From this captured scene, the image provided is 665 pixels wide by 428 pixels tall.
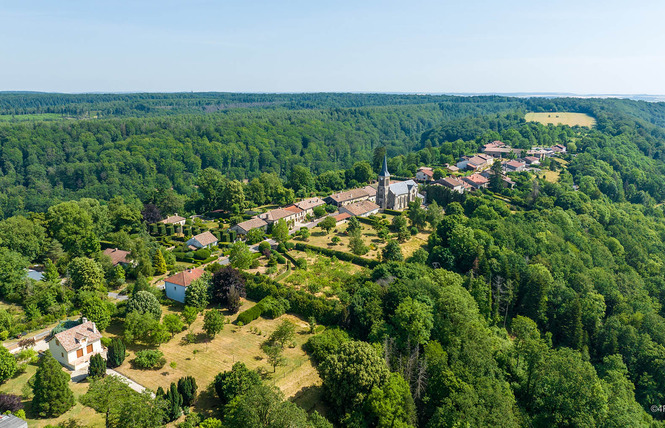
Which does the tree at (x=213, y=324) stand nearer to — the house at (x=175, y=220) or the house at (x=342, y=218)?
the house at (x=175, y=220)

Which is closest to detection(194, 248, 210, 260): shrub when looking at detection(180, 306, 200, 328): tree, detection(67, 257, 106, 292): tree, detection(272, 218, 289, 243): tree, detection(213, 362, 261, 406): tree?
detection(272, 218, 289, 243): tree

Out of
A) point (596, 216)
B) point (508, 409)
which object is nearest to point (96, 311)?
point (508, 409)

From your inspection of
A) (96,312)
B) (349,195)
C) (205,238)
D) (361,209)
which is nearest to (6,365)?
(96,312)

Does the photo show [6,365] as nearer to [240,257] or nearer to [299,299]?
[299,299]

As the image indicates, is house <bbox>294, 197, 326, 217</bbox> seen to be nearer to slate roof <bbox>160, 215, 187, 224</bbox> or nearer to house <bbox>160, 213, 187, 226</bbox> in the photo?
house <bbox>160, 213, 187, 226</bbox>

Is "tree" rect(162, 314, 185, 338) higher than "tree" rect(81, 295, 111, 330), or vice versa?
"tree" rect(81, 295, 111, 330)

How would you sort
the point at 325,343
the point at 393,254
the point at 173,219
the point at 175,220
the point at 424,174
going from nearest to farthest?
1. the point at 325,343
2. the point at 393,254
3. the point at 175,220
4. the point at 173,219
5. the point at 424,174
